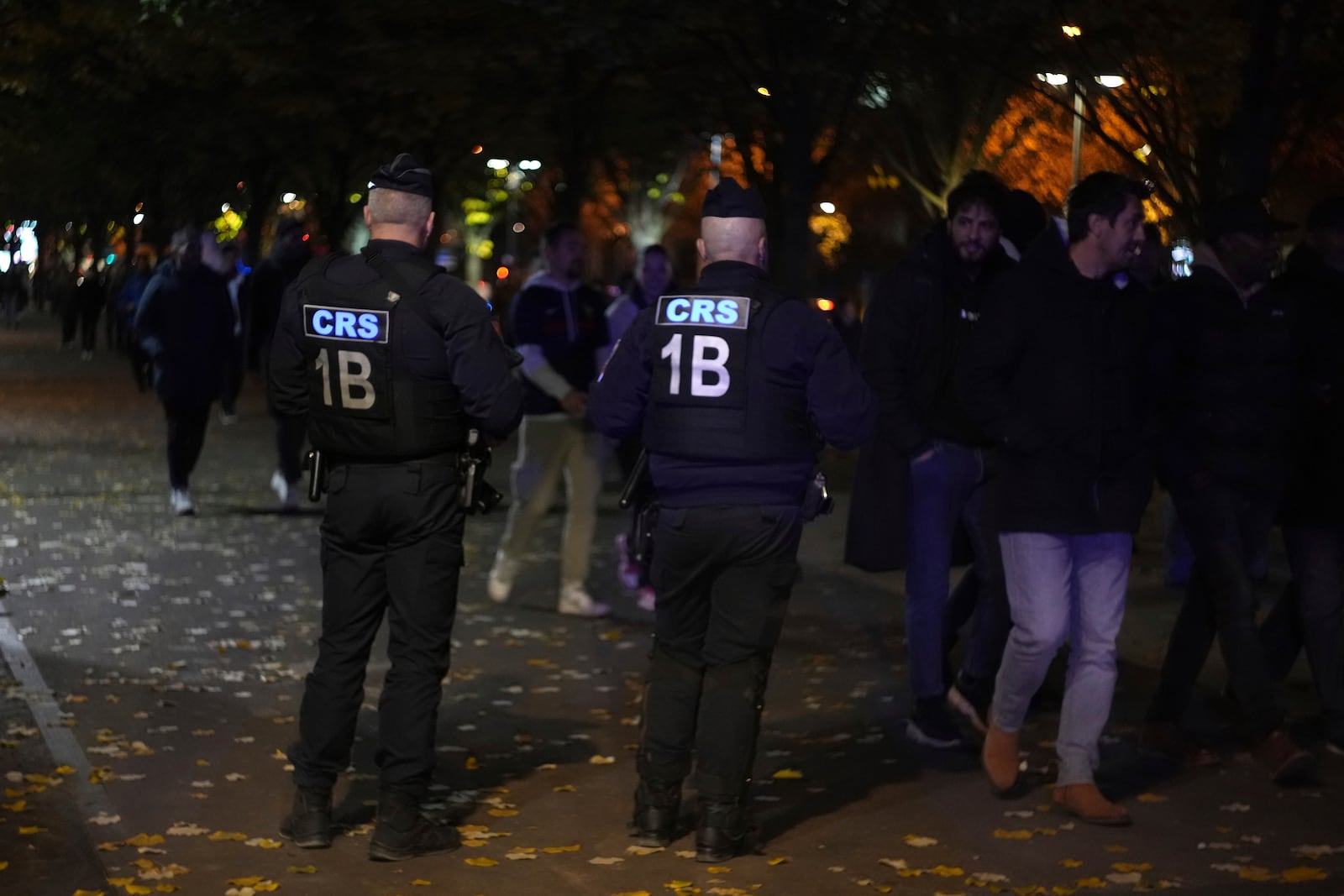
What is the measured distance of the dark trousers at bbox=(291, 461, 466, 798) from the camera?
659 centimetres

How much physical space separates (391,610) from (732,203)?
161 cm

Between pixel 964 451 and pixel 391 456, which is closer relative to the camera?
pixel 391 456

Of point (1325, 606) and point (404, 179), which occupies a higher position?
point (404, 179)

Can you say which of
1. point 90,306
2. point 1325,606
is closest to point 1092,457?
point 1325,606

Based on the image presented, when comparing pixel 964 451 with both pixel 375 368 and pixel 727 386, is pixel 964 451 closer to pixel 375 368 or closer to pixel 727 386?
pixel 727 386

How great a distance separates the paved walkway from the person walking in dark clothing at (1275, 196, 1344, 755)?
45 centimetres

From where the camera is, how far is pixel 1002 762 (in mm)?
7246

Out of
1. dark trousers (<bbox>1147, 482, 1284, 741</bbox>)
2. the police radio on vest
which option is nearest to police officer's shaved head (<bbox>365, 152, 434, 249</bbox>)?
the police radio on vest

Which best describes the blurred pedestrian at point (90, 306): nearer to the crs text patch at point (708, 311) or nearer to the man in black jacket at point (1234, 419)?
the man in black jacket at point (1234, 419)

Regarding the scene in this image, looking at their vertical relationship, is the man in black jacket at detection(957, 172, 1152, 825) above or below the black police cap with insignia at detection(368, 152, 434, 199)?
below

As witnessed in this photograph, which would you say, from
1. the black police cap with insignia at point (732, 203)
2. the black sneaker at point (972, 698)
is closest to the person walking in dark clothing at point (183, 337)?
the black sneaker at point (972, 698)

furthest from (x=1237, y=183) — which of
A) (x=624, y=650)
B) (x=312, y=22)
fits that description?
(x=312, y=22)

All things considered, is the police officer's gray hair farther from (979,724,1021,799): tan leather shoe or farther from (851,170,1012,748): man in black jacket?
(979,724,1021,799): tan leather shoe

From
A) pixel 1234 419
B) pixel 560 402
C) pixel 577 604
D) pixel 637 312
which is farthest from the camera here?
pixel 637 312
